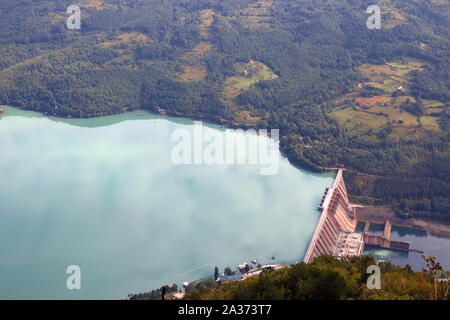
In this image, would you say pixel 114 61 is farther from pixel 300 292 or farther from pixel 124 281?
pixel 300 292

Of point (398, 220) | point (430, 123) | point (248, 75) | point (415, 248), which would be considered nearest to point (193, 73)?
point (248, 75)

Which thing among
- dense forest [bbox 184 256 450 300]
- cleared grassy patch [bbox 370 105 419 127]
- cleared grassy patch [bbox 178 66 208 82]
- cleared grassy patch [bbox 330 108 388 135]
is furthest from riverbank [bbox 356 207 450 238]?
cleared grassy patch [bbox 178 66 208 82]

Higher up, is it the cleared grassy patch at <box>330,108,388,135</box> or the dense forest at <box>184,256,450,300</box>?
the cleared grassy patch at <box>330,108,388,135</box>

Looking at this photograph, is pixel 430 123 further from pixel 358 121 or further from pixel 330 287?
pixel 330 287

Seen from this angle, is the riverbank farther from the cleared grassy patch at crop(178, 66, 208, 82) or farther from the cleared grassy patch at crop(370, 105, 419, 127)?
the cleared grassy patch at crop(178, 66, 208, 82)

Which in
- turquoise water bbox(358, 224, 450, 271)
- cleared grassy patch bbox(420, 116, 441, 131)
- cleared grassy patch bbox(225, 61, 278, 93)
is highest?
cleared grassy patch bbox(225, 61, 278, 93)

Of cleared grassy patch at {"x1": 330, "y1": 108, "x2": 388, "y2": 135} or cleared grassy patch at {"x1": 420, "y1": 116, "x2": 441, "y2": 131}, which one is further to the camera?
cleared grassy patch at {"x1": 330, "y1": 108, "x2": 388, "y2": 135}

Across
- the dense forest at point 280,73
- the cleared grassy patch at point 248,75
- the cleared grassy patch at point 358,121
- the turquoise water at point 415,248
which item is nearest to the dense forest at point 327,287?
the turquoise water at point 415,248
